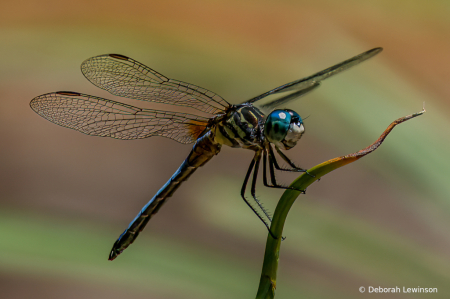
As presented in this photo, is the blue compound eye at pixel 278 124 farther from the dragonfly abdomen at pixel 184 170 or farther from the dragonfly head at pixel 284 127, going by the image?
the dragonfly abdomen at pixel 184 170

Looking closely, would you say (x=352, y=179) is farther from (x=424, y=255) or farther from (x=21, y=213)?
(x=21, y=213)

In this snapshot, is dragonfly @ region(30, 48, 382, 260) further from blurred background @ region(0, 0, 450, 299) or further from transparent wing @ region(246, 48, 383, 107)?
blurred background @ region(0, 0, 450, 299)

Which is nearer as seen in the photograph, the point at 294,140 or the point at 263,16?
the point at 294,140

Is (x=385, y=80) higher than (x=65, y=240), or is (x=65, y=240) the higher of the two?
(x=385, y=80)

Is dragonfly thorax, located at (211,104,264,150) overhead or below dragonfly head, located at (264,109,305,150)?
overhead

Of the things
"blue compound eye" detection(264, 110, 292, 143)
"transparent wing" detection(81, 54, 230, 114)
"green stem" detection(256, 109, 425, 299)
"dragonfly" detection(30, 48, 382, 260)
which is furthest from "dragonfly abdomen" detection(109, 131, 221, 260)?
"green stem" detection(256, 109, 425, 299)

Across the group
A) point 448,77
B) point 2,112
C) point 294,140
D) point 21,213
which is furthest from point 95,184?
point 448,77

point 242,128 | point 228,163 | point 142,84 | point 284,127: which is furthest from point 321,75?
point 228,163
